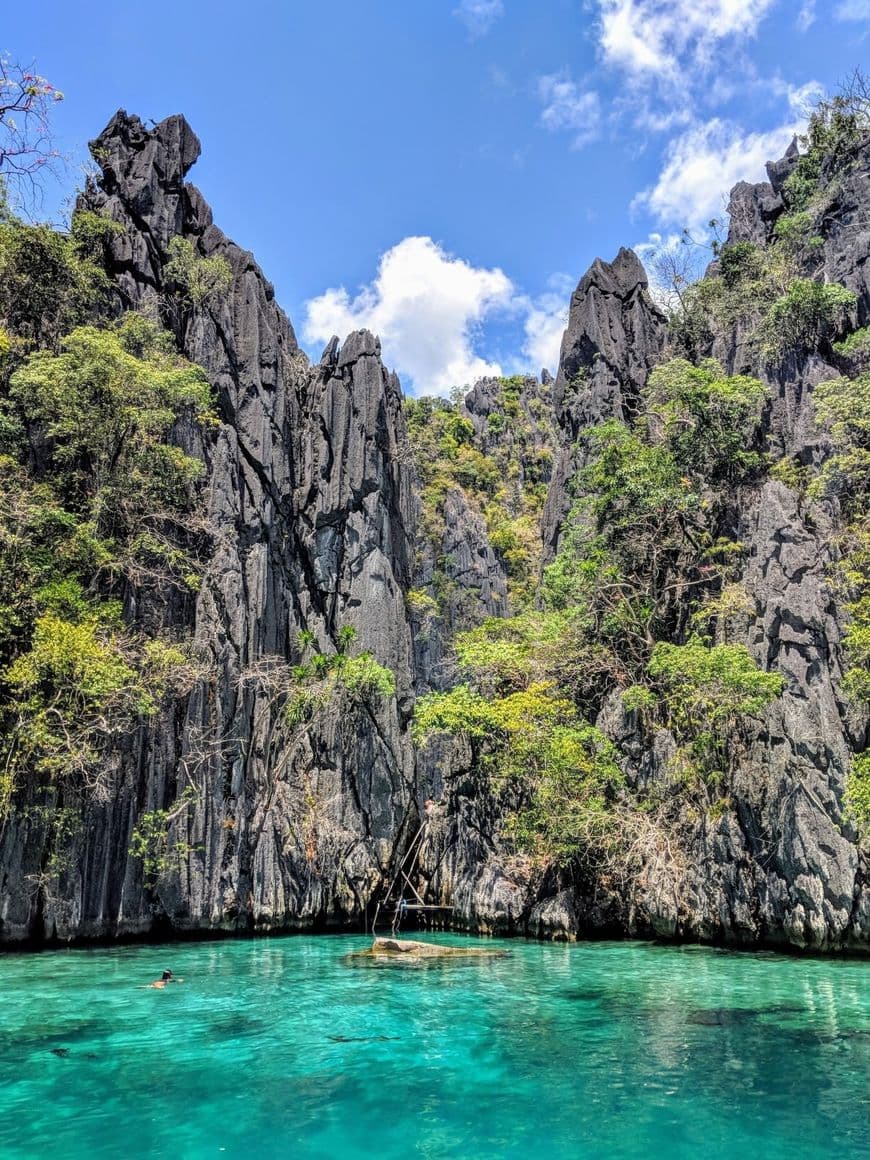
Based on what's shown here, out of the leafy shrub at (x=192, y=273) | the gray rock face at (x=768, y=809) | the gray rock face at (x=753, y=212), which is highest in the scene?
the gray rock face at (x=753, y=212)

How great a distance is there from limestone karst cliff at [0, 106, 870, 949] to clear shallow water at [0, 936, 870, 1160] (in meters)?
3.38

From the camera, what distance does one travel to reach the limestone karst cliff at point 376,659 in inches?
739

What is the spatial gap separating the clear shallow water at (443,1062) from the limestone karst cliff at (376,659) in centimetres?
338

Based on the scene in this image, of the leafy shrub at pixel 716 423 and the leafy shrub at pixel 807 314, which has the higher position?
the leafy shrub at pixel 807 314

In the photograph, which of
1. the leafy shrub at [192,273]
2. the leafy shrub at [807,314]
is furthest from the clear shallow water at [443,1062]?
the leafy shrub at [192,273]

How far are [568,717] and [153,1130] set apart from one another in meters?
18.4

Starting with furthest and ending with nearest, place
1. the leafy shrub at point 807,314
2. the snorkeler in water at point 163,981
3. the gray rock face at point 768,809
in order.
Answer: the leafy shrub at point 807,314, the gray rock face at point 768,809, the snorkeler in water at point 163,981

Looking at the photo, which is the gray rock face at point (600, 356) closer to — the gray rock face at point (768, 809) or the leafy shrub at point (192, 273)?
the gray rock face at point (768, 809)

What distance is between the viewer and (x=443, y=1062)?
9.76 meters

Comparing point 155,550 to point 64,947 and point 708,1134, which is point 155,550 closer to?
point 64,947

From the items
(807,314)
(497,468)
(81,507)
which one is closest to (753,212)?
(807,314)

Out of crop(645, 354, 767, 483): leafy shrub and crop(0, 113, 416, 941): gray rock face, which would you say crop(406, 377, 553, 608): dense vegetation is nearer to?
crop(0, 113, 416, 941): gray rock face

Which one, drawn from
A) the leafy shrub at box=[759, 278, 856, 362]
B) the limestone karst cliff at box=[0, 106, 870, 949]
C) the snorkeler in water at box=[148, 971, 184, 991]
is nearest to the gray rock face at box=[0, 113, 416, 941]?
the limestone karst cliff at box=[0, 106, 870, 949]

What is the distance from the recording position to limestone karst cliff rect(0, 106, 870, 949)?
18781 mm
